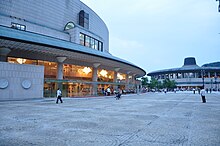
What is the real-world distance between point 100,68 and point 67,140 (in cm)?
3958

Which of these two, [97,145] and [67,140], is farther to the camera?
[67,140]

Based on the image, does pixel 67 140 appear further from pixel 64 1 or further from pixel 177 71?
pixel 177 71

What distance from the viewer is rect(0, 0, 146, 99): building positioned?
24.6 m

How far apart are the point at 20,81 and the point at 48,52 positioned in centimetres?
735

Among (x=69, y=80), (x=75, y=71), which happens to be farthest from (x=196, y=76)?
(x=69, y=80)

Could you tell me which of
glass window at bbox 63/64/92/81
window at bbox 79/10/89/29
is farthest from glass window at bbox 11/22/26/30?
window at bbox 79/10/89/29

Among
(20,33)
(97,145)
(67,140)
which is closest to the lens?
(97,145)

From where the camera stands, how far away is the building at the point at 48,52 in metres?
24.6

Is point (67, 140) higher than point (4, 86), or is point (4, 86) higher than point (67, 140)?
point (4, 86)

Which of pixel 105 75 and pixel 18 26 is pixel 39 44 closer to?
pixel 18 26

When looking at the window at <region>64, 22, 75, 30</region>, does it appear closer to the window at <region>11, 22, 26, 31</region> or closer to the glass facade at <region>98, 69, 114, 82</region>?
the window at <region>11, 22, 26, 31</region>

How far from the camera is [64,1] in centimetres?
4425

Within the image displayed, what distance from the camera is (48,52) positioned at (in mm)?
30719

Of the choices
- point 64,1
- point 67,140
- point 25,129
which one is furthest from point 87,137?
point 64,1
